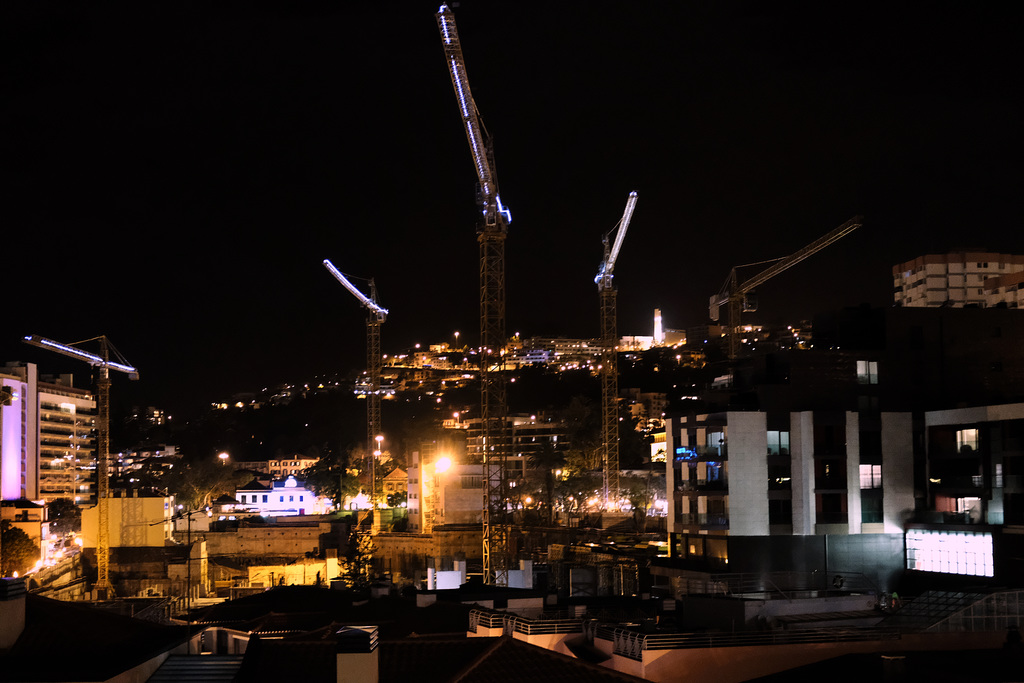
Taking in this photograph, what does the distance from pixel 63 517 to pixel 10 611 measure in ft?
323

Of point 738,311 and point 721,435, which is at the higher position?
point 738,311

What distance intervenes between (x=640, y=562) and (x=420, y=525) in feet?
130

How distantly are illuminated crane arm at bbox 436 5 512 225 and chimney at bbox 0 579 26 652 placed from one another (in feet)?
166

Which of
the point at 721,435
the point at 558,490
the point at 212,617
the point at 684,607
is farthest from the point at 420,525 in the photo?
the point at 684,607

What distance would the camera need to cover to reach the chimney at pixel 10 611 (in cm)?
1600

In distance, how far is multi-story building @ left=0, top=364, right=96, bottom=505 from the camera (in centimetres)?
11050

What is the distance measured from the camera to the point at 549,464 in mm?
109062

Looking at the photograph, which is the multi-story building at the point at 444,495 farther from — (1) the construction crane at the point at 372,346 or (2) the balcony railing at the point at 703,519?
(2) the balcony railing at the point at 703,519

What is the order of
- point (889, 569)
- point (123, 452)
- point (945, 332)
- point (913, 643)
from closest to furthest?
point (913, 643) < point (889, 569) < point (945, 332) < point (123, 452)

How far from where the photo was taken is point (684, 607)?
23906 mm

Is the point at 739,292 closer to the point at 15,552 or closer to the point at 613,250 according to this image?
the point at 613,250

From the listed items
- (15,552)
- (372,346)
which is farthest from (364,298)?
(15,552)

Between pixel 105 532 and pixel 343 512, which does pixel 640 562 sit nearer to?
pixel 105 532

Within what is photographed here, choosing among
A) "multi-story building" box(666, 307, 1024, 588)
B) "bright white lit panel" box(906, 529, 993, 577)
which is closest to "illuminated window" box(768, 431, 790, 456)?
"multi-story building" box(666, 307, 1024, 588)
